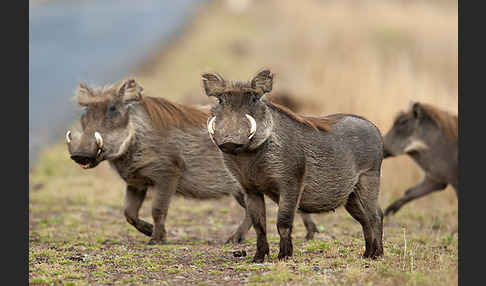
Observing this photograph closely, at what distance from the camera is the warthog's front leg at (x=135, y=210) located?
285 inches

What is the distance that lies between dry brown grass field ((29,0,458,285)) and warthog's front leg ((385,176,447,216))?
0.46ft

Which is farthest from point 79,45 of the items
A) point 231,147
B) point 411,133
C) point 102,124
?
point 231,147

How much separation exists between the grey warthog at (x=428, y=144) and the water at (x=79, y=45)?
558cm

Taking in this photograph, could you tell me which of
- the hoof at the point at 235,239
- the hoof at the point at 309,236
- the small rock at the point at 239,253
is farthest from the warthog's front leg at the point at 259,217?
the hoof at the point at 309,236

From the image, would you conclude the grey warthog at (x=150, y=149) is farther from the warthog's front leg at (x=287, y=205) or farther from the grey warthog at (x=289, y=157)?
the warthog's front leg at (x=287, y=205)

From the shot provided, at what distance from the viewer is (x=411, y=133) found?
29.0 ft

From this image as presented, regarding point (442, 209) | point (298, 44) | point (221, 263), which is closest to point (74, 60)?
point (298, 44)

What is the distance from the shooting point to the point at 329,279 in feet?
17.1

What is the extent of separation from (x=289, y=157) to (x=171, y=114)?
6.83ft

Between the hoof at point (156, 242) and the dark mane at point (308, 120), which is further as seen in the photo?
the hoof at point (156, 242)

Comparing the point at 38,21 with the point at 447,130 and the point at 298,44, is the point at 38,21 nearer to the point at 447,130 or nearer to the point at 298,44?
the point at 298,44

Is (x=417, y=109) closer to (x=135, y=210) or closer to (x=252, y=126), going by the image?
(x=135, y=210)

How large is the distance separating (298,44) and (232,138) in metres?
12.1

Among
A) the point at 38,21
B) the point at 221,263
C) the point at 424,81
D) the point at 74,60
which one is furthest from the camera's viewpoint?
the point at 38,21
